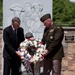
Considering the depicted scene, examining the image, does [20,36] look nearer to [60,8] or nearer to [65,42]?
[65,42]

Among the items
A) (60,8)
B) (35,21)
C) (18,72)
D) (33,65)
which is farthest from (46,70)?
(60,8)

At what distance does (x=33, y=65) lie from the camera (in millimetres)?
7391

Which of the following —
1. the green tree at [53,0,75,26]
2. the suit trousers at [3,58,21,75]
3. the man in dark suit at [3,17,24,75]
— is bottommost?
the suit trousers at [3,58,21,75]

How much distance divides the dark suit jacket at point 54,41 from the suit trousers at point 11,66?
3.36 feet

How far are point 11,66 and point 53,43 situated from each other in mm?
1391

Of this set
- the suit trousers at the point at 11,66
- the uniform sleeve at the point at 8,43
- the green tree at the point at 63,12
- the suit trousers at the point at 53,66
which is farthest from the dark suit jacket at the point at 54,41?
Result: the green tree at the point at 63,12

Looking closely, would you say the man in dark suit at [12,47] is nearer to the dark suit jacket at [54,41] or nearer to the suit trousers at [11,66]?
the suit trousers at [11,66]

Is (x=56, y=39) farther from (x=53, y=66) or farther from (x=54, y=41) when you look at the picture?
(x=53, y=66)

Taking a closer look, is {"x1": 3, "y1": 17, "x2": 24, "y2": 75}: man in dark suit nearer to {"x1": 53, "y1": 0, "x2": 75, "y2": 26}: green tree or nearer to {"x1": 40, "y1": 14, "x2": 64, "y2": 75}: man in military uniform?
{"x1": 40, "y1": 14, "x2": 64, "y2": 75}: man in military uniform

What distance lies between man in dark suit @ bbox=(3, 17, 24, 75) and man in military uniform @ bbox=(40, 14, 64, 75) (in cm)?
66

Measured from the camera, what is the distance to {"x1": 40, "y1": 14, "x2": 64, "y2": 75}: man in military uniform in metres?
6.95

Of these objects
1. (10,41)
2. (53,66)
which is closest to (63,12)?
(10,41)

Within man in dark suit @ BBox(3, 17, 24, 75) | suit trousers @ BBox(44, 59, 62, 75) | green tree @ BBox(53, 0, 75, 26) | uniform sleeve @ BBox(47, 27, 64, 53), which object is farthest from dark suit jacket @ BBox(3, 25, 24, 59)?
green tree @ BBox(53, 0, 75, 26)

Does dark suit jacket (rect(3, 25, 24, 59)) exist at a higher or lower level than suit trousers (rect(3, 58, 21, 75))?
higher
